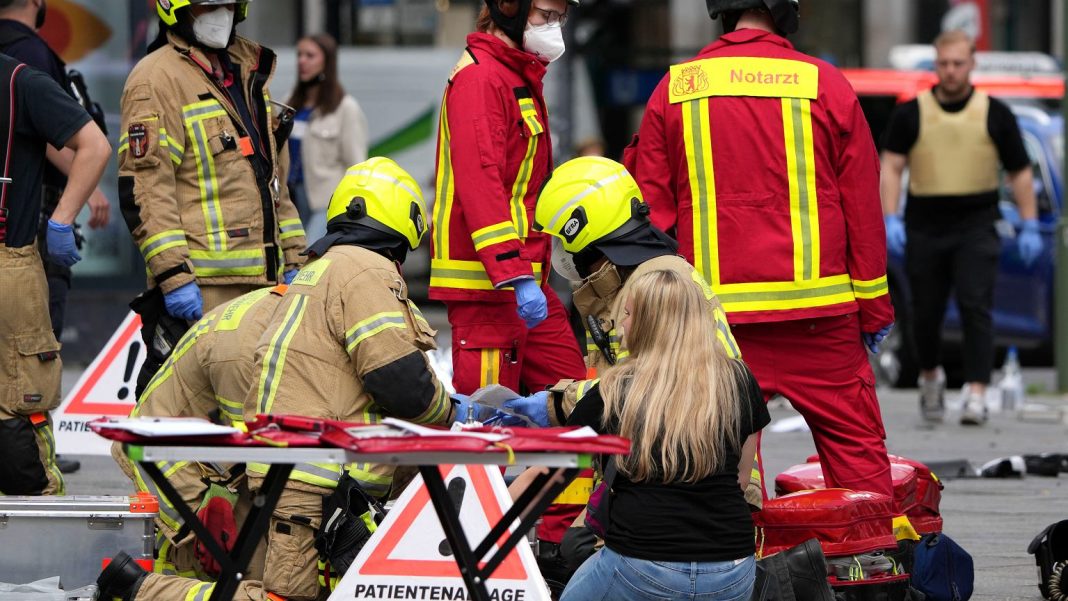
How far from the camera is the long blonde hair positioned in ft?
14.0

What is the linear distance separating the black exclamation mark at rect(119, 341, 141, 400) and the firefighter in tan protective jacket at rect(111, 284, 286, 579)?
194 centimetres

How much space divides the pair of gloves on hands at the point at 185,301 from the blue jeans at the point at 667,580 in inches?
86.6

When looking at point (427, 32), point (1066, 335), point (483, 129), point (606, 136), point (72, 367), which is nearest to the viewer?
point (483, 129)

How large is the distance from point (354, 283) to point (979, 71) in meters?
10.4

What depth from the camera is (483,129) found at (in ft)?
19.5

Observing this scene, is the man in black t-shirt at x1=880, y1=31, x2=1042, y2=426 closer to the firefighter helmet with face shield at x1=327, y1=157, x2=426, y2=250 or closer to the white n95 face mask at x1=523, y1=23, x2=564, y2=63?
the white n95 face mask at x1=523, y1=23, x2=564, y2=63

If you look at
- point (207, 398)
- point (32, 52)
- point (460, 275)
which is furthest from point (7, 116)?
point (460, 275)

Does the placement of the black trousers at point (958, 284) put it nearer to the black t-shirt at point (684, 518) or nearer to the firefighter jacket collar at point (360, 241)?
the firefighter jacket collar at point (360, 241)

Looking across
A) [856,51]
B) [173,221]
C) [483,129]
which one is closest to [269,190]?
[173,221]

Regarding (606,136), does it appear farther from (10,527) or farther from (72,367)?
(10,527)

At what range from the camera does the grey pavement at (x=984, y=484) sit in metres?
6.16

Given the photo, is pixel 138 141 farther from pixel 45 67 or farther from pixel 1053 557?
pixel 1053 557

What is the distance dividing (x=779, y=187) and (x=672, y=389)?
1.51 m

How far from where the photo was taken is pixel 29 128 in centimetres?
612
